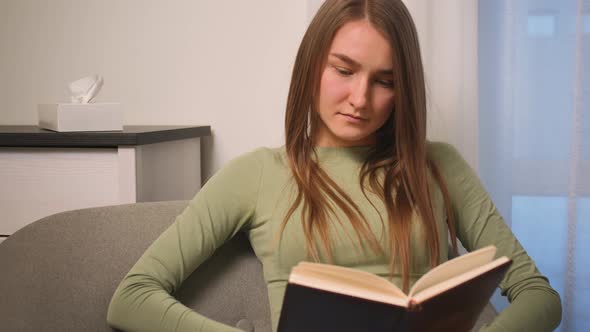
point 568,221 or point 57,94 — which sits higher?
point 57,94

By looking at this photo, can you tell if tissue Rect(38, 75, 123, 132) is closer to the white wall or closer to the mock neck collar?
the white wall

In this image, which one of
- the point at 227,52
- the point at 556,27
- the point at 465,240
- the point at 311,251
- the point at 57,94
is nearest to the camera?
the point at 311,251

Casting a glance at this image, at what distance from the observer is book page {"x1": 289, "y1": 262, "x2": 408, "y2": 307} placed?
24.8 inches

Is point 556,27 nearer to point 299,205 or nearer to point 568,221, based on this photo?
point 568,221

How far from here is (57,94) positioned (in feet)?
5.99

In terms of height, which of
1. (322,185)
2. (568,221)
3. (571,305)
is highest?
(322,185)

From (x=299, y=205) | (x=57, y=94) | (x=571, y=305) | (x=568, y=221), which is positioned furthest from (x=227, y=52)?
(x=571, y=305)

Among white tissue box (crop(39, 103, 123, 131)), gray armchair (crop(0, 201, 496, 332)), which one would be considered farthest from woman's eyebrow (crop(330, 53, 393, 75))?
white tissue box (crop(39, 103, 123, 131))

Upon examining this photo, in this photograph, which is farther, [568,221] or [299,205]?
[568,221]

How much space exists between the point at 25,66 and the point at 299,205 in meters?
1.16

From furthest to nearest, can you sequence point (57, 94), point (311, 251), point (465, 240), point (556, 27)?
1. point (57, 94)
2. point (556, 27)
3. point (465, 240)
4. point (311, 251)

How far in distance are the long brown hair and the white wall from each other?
594mm

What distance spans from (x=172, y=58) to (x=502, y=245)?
1041mm

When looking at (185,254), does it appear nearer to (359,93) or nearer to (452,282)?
(359,93)
